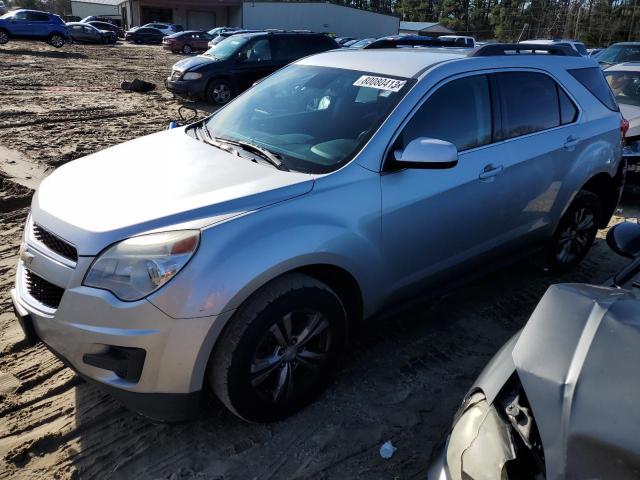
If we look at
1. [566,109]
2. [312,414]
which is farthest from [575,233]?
[312,414]

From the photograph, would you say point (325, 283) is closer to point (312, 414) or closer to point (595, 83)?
point (312, 414)

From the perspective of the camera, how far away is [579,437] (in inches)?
57.1

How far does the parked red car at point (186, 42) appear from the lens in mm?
32250

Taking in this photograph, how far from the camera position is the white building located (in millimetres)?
50031

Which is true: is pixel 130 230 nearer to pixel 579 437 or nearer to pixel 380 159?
pixel 380 159

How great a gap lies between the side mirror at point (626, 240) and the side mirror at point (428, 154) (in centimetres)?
95

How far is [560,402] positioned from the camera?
155 cm

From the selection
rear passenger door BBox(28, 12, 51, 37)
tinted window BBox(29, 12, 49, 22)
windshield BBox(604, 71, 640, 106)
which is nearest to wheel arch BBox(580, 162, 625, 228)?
windshield BBox(604, 71, 640, 106)

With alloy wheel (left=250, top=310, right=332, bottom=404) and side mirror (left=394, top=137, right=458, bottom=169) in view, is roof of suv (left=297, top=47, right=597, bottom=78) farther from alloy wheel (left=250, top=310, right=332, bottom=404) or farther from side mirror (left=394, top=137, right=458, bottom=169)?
alloy wheel (left=250, top=310, right=332, bottom=404)

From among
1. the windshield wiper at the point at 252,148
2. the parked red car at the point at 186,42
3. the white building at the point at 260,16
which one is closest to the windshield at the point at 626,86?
the windshield wiper at the point at 252,148

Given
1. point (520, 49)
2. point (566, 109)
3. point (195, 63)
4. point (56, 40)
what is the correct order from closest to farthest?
1. point (520, 49)
2. point (566, 109)
3. point (195, 63)
4. point (56, 40)

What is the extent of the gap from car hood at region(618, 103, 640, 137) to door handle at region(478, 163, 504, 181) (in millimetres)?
4392

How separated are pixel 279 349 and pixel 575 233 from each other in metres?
3.11

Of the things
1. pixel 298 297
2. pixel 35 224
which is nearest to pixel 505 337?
pixel 298 297
